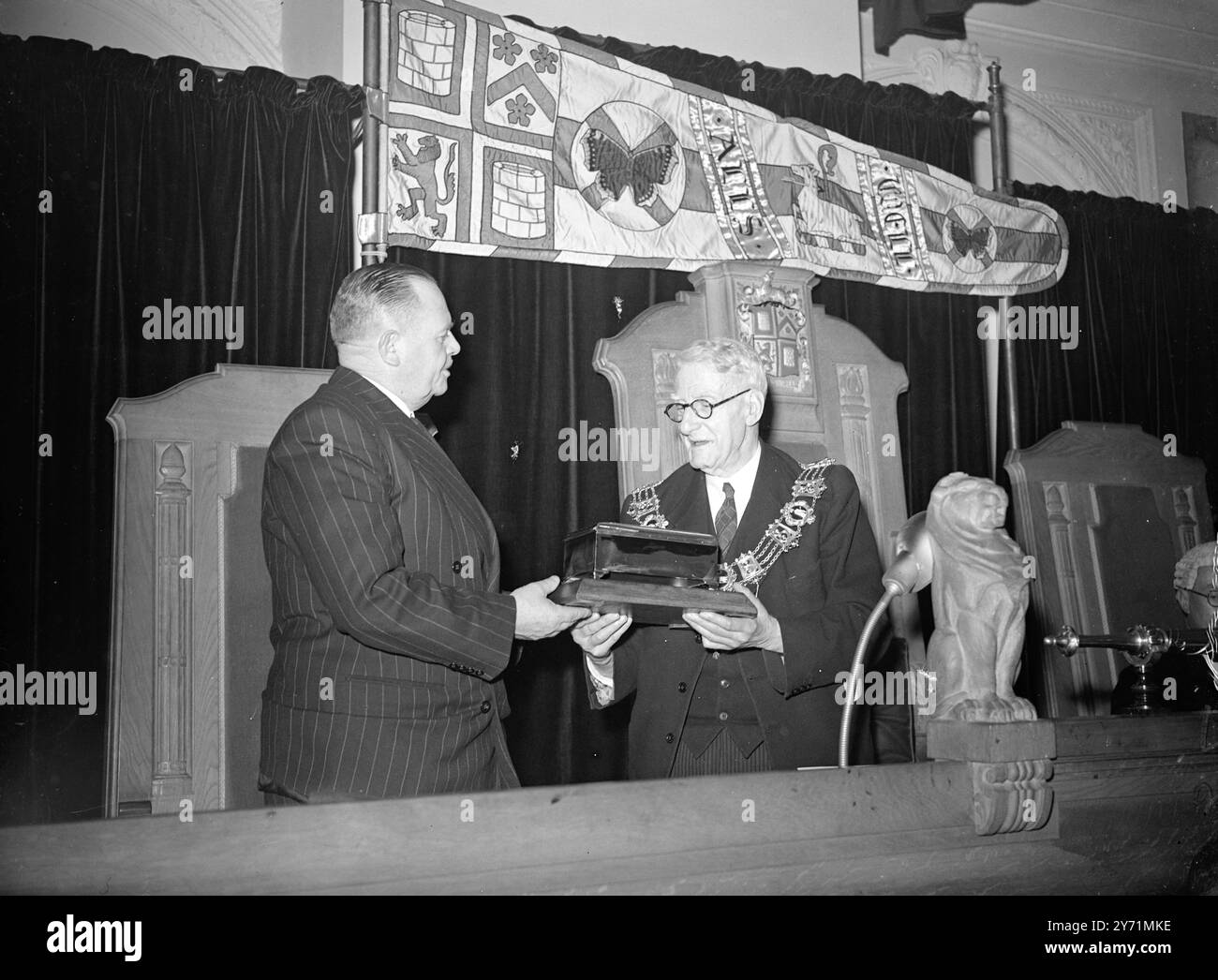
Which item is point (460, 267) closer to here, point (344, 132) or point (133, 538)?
point (344, 132)

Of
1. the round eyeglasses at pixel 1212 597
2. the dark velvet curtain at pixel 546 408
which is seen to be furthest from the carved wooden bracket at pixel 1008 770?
the dark velvet curtain at pixel 546 408

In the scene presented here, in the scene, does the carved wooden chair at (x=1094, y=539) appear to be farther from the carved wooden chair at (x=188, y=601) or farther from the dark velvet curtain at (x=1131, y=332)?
the carved wooden chair at (x=188, y=601)

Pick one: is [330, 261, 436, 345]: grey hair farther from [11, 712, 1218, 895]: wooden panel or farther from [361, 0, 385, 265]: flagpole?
[361, 0, 385, 265]: flagpole

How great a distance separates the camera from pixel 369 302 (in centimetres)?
222

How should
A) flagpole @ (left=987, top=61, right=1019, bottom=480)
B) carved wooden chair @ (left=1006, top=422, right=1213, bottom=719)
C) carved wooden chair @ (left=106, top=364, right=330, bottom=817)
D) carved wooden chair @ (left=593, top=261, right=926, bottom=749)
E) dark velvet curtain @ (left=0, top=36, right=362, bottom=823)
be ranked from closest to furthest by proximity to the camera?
carved wooden chair @ (left=106, top=364, right=330, bottom=817), dark velvet curtain @ (left=0, top=36, right=362, bottom=823), carved wooden chair @ (left=593, top=261, right=926, bottom=749), carved wooden chair @ (left=1006, top=422, right=1213, bottom=719), flagpole @ (left=987, top=61, right=1019, bottom=480)

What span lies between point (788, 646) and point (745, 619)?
153mm

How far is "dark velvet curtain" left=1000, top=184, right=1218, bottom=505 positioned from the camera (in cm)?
569

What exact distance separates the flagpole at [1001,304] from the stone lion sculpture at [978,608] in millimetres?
3279

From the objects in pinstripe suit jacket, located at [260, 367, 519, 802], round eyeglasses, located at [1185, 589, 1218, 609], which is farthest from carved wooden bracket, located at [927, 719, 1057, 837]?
round eyeglasses, located at [1185, 589, 1218, 609]

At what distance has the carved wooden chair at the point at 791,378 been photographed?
4.25 metres

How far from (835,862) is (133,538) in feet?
8.47

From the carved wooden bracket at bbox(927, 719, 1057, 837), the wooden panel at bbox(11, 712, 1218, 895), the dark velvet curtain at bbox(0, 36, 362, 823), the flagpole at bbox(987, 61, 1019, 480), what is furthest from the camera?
the flagpole at bbox(987, 61, 1019, 480)

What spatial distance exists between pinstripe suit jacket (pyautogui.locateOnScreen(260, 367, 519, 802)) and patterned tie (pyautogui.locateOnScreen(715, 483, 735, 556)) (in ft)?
2.14

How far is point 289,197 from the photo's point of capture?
13.7 ft
